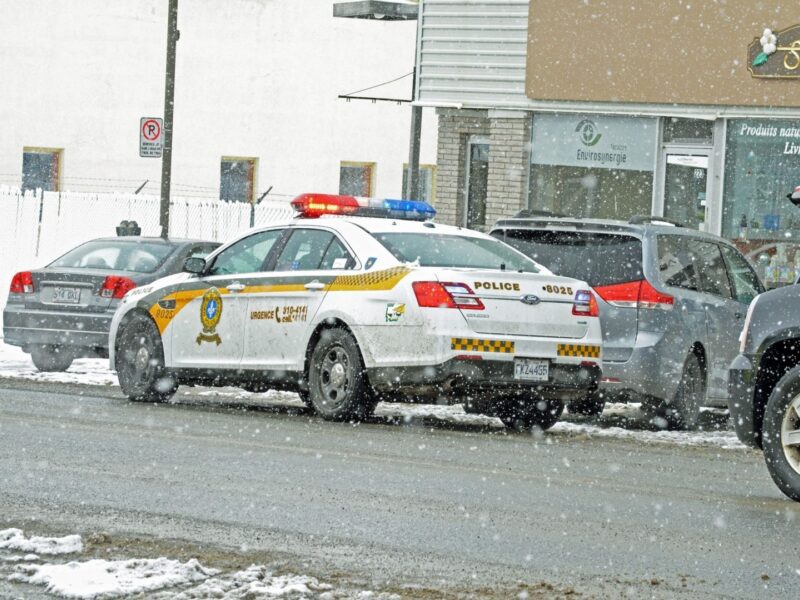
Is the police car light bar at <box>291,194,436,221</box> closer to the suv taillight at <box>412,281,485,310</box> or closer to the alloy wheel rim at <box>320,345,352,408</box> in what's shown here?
the alloy wheel rim at <box>320,345,352,408</box>

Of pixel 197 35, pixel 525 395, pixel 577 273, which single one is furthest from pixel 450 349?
pixel 197 35

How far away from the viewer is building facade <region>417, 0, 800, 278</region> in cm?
2106

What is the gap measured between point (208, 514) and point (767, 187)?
46.7ft

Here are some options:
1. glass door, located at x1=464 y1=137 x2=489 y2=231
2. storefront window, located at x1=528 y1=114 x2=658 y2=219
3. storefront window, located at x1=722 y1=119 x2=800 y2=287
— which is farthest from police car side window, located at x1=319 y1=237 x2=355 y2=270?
glass door, located at x1=464 y1=137 x2=489 y2=231

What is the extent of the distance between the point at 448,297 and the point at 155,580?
19.9 feet

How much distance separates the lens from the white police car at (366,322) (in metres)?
12.3

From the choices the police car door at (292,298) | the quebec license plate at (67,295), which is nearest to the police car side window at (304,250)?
the police car door at (292,298)

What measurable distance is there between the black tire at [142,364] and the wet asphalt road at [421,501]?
181 cm

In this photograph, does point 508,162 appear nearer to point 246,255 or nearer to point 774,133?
point 774,133

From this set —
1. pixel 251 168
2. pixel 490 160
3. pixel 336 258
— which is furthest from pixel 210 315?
pixel 251 168

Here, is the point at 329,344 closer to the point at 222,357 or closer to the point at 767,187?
the point at 222,357

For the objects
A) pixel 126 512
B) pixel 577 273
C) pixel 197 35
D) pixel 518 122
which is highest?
pixel 197 35

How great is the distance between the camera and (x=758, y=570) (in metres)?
7.02

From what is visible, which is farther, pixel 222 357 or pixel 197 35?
pixel 197 35
